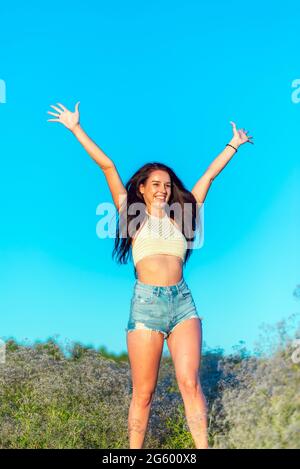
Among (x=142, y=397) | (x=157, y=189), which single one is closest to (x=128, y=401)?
(x=142, y=397)

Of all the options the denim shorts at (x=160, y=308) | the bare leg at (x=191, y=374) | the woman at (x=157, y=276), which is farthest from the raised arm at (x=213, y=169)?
the bare leg at (x=191, y=374)

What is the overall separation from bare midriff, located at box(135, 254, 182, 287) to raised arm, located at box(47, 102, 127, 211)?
707mm

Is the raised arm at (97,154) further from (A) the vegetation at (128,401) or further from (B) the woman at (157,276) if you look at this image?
(A) the vegetation at (128,401)

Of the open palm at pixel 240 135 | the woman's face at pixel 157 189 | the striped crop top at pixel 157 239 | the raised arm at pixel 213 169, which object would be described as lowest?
the striped crop top at pixel 157 239

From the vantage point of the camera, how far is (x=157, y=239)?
6.64 metres

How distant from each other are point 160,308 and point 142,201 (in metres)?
1.21

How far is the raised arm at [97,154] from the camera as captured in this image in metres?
6.83

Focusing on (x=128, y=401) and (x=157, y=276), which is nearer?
(x=157, y=276)

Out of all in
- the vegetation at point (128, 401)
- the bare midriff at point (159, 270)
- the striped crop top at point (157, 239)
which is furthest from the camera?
the striped crop top at point (157, 239)

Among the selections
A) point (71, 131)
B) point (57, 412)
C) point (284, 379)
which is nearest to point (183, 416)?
point (57, 412)

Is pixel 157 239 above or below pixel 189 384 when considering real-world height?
above

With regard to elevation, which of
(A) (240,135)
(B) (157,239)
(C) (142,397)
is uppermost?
(A) (240,135)

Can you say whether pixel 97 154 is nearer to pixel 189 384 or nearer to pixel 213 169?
pixel 213 169

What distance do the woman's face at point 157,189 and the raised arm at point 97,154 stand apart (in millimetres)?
229
